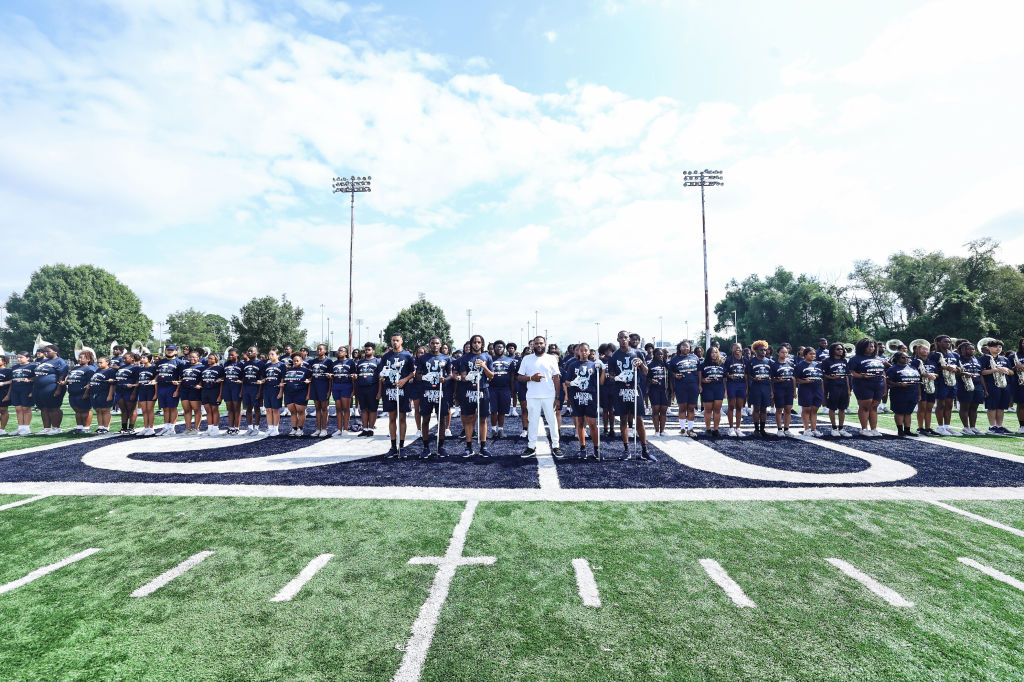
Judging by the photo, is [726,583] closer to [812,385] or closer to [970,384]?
[812,385]

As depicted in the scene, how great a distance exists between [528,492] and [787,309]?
63955mm

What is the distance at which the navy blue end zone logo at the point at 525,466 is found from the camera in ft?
20.5

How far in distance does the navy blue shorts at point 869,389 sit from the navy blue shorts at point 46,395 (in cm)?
1753

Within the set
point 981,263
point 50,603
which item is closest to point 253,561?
point 50,603

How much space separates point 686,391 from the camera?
9.77 metres

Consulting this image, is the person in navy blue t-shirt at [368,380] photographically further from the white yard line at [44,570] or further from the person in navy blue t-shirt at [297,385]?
the white yard line at [44,570]

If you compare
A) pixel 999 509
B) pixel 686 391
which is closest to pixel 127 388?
pixel 686 391

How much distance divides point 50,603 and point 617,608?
392 cm

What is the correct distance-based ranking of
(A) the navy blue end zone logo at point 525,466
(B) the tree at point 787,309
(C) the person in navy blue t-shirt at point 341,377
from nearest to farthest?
1. (A) the navy blue end zone logo at point 525,466
2. (C) the person in navy blue t-shirt at point 341,377
3. (B) the tree at point 787,309

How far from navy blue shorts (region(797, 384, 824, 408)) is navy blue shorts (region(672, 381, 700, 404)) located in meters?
2.26

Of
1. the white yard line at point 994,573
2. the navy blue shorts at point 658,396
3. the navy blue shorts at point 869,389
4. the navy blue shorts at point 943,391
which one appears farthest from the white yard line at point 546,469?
the navy blue shorts at point 943,391

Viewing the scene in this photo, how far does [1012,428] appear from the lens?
10.6m

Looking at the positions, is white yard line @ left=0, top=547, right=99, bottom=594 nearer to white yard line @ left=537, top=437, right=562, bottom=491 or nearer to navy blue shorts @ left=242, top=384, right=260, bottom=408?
white yard line @ left=537, top=437, right=562, bottom=491

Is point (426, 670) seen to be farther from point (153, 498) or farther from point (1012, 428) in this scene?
point (1012, 428)
